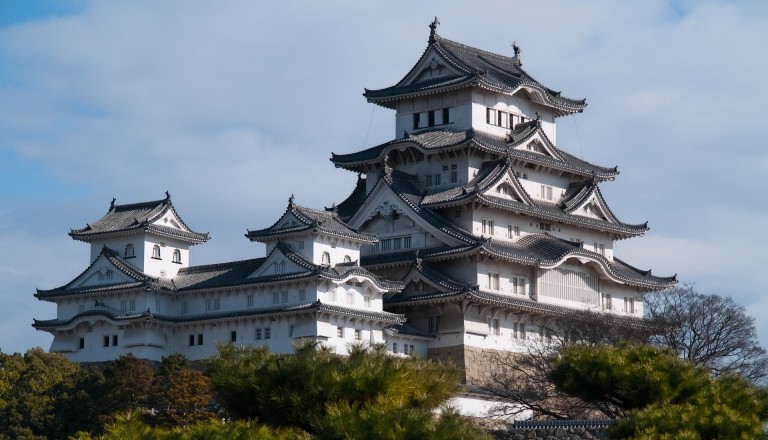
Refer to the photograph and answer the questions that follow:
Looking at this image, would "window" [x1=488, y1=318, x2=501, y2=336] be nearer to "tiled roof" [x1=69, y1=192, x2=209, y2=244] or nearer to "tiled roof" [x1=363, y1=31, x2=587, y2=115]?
"tiled roof" [x1=363, y1=31, x2=587, y2=115]

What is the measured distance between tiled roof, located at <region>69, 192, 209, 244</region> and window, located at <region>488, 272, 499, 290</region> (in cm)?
1331

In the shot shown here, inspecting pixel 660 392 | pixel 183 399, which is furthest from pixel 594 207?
pixel 660 392

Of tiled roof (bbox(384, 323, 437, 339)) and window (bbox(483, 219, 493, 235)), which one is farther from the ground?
window (bbox(483, 219, 493, 235))

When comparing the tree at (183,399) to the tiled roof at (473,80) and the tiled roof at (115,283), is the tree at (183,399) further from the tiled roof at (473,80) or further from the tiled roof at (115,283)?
the tiled roof at (473,80)

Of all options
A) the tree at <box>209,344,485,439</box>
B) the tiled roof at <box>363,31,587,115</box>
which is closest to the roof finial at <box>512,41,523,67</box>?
the tiled roof at <box>363,31,587,115</box>

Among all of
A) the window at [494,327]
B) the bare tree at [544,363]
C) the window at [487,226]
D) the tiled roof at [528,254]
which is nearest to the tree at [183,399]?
the bare tree at [544,363]

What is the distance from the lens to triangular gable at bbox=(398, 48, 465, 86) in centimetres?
8162

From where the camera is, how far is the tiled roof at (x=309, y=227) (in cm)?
7056

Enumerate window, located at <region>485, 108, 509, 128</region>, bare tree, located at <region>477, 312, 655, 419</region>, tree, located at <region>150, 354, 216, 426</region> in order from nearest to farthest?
1. tree, located at <region>150, 354, 216, 426</region>
2. bare tree, located at <region>477, 312, 655, 419</region>
3. window, located at <region>485, 108, 509, 128</region>

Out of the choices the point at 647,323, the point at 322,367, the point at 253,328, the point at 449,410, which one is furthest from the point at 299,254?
the point at 449,410

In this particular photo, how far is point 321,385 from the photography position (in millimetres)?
43000

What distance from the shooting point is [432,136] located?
3164 inches

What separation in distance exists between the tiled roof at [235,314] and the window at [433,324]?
2959 mm

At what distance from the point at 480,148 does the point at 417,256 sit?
6.88 metres
